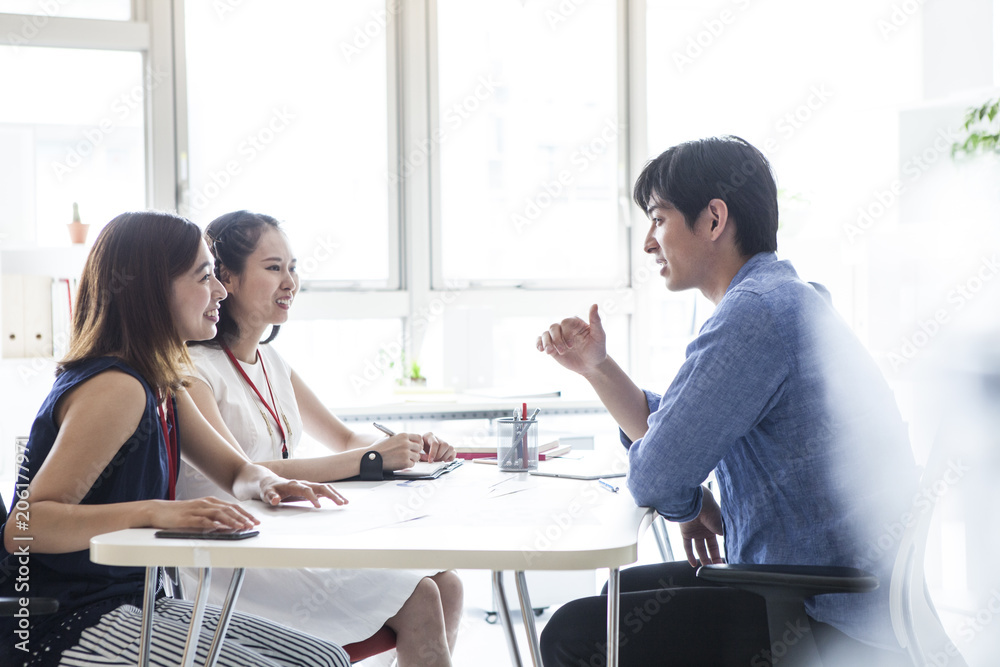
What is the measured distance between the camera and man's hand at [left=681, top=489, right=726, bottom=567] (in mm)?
1703

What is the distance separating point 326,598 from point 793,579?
92cm

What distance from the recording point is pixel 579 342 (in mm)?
1803

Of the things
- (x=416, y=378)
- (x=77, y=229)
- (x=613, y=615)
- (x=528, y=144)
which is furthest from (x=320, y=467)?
(x=528, y=144)

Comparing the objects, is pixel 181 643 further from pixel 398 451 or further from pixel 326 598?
pixel 398 451

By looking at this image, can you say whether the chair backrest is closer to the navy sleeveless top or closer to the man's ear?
the man's ear

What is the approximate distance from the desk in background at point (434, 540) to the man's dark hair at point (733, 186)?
0.52m

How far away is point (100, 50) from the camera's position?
345cm

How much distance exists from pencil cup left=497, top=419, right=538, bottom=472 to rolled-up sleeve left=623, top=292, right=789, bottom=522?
0.53 meters

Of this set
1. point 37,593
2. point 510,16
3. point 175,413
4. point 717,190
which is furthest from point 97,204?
point 717,190

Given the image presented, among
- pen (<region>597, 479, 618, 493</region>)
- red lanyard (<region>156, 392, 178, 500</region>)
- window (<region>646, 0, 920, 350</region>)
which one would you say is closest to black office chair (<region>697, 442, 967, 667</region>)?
pen (<region>597, 479, 618, 493</region>)

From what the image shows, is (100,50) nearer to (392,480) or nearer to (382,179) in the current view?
(382,179)

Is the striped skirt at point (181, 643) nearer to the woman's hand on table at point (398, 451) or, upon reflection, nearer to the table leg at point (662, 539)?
the woman's hand on table at point (398, 451)

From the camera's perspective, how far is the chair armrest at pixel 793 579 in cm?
113

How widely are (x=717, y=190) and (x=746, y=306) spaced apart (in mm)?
292
